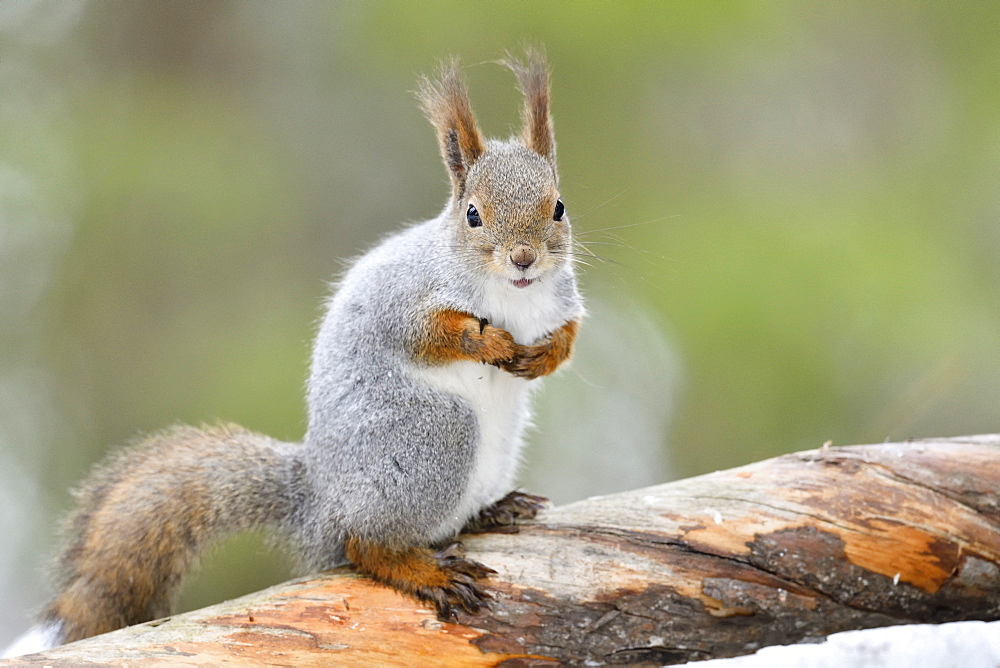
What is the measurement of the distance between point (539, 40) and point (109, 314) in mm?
1834

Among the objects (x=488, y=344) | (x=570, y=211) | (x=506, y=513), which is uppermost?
(x=570, y=211)

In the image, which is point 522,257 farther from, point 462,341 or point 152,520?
point 152,520

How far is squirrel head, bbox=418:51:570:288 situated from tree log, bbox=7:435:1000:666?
0.54m

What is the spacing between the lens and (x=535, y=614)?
1.60 metres

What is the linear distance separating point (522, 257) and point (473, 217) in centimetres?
17

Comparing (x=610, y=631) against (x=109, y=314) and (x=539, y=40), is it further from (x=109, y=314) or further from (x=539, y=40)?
(x=109, y=314)

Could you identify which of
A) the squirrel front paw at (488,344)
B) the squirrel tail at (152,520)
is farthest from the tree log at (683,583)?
the squirrel front paw at (488,344)

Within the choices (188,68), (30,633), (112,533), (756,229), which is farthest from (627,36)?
(30,633)

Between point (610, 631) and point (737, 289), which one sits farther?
point (737, 289)

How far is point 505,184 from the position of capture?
1759 mm

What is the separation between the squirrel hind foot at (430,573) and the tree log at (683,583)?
0.02 m

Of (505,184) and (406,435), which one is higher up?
(505,184)

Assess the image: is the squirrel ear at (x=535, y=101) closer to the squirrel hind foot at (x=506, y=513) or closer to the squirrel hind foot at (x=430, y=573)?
the squirrel hind foot at (x=506, y=513)

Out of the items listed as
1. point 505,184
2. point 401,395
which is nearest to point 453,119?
point 505,184
